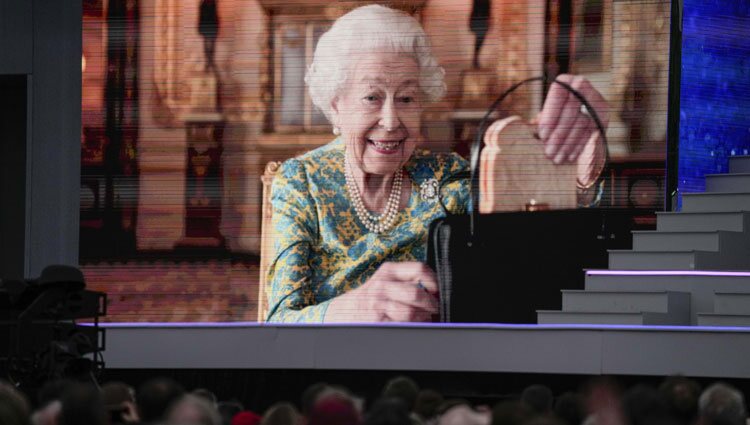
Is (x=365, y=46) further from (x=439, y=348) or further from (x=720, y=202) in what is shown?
(x=720, y=202)

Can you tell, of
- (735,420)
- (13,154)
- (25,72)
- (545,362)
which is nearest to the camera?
(735,420)

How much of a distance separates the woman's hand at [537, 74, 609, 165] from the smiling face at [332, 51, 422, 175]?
957 mm

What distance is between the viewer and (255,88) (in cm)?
1181

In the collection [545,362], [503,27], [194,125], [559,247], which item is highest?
[503,27]

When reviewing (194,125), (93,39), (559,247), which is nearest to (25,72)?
(93,39)

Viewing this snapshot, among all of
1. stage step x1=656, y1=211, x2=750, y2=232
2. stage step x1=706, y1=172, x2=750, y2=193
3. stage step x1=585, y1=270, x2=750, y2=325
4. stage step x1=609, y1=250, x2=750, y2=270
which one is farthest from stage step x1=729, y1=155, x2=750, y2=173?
stage step x1=585, y1=270, x2=750, y2=325

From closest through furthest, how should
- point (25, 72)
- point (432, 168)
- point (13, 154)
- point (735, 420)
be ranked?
point (735, 420), point (432, 168), point (25, 72), point (13, 154)

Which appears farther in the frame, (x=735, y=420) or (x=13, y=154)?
(x=13, y=154)

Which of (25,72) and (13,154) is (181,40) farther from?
(13,154)

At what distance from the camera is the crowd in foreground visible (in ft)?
15.2

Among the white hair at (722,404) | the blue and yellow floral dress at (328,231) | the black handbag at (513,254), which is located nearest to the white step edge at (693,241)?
the black handbag at (513,254)

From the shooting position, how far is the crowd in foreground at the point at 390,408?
462 centimetres

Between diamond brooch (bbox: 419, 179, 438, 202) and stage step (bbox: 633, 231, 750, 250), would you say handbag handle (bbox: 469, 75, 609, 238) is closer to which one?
diamond brooch (bbox: 419, 179, 438, 202)

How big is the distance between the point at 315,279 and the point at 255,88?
1.51 meters
